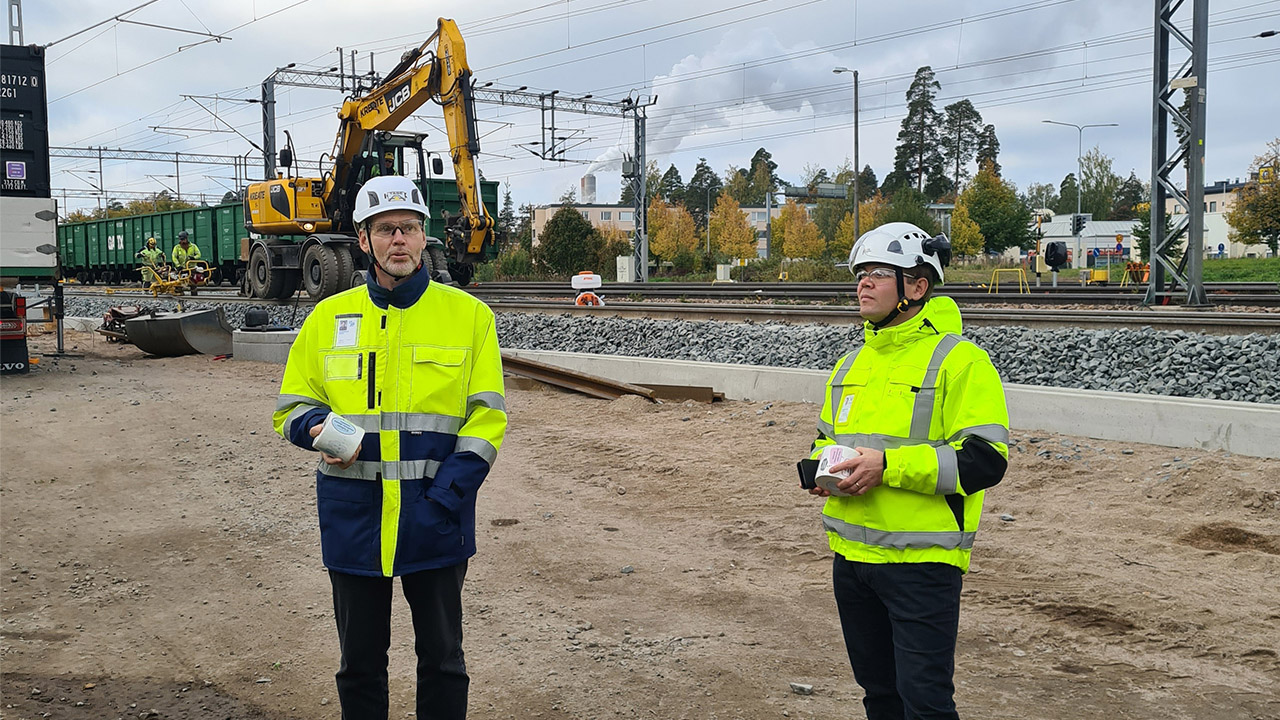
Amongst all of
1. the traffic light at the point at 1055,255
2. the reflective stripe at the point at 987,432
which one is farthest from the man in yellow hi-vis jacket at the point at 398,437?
the traffic light at the point at 1055,255

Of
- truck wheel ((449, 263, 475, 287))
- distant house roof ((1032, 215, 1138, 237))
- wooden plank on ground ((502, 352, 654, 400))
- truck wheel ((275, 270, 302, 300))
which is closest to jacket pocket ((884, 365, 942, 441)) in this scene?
wooden plank on ground ((502, 352, 654, 400))

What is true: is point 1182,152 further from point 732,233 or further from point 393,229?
point 732,233

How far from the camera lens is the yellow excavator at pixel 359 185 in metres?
17.2

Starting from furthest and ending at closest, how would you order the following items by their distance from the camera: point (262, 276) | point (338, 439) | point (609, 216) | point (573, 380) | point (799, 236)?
point (609, 216), point (799, 236), point (262, 276), point (573, 380), point (338, 439)

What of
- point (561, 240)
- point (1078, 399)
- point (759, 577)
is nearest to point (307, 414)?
point (759, 577)

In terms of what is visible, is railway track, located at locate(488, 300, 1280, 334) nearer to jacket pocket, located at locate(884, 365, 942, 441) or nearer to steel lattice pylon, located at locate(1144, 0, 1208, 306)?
steel lattice pylon, located at locate(1144, 0, 1208, 306)

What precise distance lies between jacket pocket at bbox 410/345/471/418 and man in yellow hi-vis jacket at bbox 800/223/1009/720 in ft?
3.62

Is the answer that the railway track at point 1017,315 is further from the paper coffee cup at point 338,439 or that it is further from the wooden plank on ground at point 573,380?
the paper coffee cup at point 338,439

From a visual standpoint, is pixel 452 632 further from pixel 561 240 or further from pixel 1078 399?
pixel 561 240

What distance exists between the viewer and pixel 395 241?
3199 mm

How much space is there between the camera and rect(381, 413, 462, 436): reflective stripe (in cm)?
311

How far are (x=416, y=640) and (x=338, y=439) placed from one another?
717mm

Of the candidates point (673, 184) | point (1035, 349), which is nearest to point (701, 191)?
point (673, 184)

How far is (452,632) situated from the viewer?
325 centimetres
